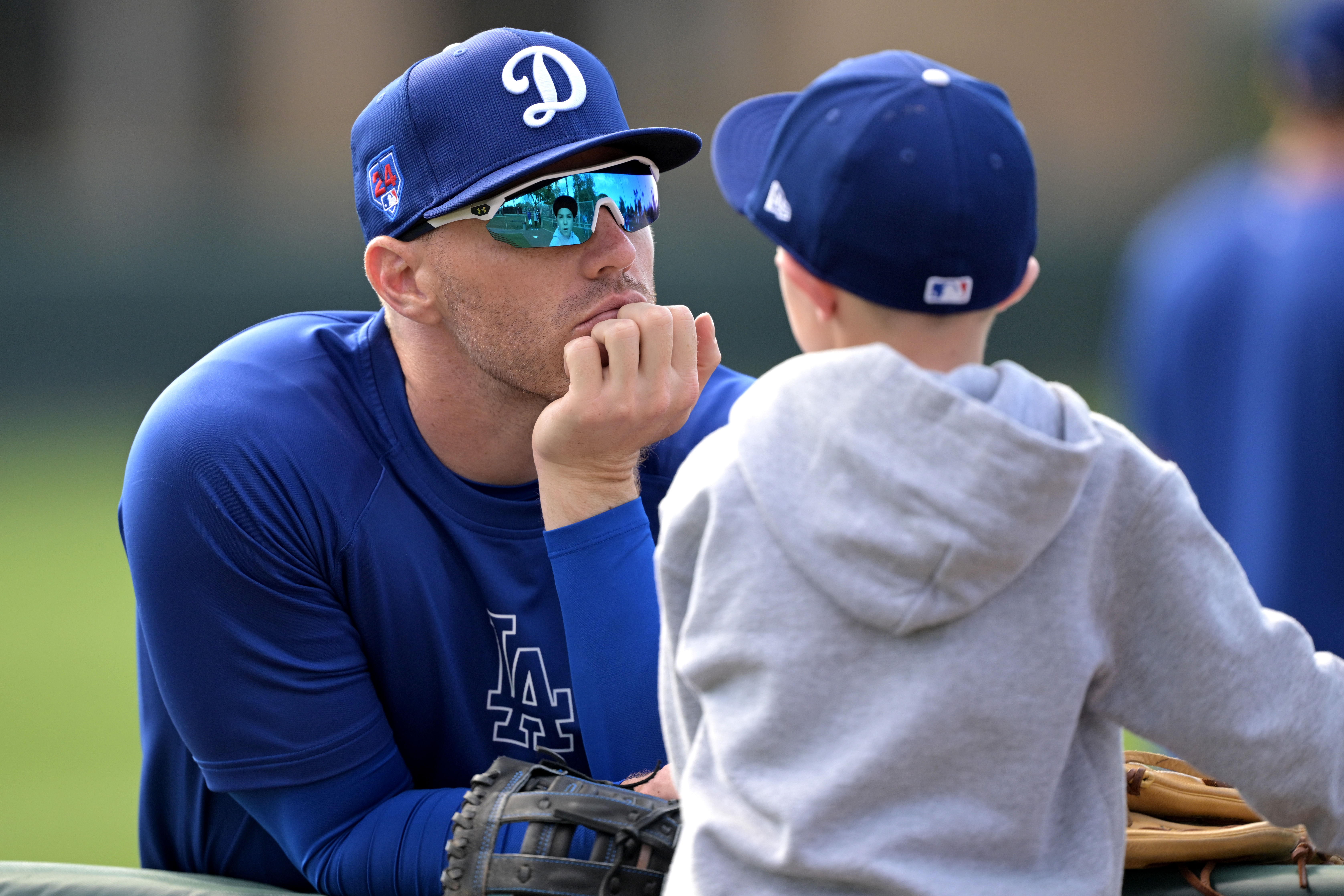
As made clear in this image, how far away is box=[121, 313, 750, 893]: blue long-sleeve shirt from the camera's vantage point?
236 centimetres

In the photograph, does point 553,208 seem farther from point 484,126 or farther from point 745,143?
point 745,143

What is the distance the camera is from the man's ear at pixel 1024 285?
1638 mm

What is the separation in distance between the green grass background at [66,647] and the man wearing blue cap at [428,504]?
2902 millimetres

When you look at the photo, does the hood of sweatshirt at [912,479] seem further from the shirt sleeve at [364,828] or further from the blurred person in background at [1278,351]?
the blurred person in background at [1278,351]

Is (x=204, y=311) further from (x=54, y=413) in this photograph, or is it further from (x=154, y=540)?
(x=154, y=540)

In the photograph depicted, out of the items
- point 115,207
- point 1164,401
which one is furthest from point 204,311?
point 1164,401

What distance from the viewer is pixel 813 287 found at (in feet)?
5.41

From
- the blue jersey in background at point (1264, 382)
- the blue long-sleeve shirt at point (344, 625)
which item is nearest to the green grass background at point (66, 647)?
the blue long-sleeve shirt at point (344, 625)

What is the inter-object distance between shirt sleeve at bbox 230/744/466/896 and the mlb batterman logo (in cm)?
101

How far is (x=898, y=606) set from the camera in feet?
4.99

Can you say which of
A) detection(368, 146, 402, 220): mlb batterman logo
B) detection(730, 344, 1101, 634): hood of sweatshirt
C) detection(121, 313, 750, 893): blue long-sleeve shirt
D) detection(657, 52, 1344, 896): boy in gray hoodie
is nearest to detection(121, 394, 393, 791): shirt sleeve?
detection(121, 313, 750, 893): blue long-sleeve shirt

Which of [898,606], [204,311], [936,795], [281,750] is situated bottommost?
[204,311]

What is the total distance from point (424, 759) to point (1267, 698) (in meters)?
1.58

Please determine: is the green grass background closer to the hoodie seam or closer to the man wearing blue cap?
the man wearing blue cap
